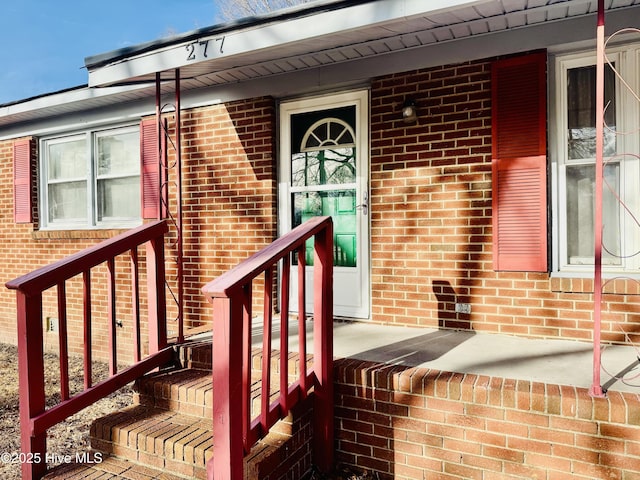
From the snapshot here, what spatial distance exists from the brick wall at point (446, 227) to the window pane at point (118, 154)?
9.73 ft

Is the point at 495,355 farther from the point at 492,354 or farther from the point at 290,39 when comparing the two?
the point at 290,39

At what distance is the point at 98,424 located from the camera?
268 cm

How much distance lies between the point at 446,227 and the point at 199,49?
2296mm

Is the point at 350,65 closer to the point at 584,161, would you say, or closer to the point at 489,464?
the point at 584,161

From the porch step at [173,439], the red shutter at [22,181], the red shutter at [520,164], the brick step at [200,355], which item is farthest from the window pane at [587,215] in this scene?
the red shutter at [22,181]

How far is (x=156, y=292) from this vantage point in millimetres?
3158

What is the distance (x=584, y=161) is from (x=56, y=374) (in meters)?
5.25

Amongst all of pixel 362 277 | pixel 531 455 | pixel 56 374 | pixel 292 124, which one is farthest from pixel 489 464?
pixel 56 374

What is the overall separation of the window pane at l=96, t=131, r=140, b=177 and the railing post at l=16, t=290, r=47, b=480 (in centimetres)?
328

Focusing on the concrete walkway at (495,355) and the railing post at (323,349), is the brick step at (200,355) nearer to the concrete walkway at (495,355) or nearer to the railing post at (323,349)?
the railing post at (323,349)

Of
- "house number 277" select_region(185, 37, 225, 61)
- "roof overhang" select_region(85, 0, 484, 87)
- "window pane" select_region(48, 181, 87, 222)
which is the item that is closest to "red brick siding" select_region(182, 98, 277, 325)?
"roof overhang" select_region(85, 0, 484, 87)

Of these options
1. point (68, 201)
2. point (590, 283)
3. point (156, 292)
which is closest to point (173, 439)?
point (156, 292)

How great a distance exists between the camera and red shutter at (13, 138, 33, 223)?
6016 millimetres

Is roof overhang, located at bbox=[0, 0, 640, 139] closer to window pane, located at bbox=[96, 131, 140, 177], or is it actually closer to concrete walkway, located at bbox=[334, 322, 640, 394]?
window pane, located at bbox=[96, 131, 140, 177]
